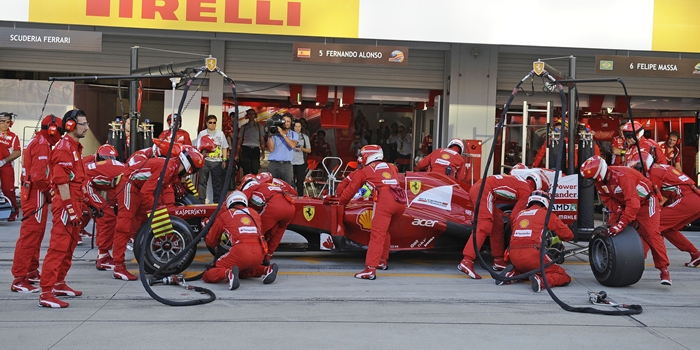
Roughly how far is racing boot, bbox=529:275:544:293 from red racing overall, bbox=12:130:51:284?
16.5 ft

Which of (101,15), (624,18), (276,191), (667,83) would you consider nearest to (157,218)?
(276,191)

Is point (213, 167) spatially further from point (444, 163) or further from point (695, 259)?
point (695, 259)

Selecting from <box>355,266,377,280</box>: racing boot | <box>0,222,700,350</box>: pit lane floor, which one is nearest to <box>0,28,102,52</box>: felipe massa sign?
<box>0,222,700,350</box>: pit lane floor

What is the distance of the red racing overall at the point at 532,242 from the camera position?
27.5ft

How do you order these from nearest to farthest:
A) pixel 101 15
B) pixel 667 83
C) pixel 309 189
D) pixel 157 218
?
pixel 157 218
pixel 101 15
pixel 309 189
pixel 667 83

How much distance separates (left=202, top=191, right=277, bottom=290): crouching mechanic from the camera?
8031 millimetres

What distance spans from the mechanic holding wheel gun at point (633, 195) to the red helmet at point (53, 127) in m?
5.67

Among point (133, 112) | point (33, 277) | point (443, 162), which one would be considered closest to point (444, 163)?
point (443, 162)

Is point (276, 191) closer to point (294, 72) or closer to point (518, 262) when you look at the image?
point (518, 262)

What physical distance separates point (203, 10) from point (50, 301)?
9.21 m

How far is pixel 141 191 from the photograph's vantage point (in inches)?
329

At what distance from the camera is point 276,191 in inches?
351

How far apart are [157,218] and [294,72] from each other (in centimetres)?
970

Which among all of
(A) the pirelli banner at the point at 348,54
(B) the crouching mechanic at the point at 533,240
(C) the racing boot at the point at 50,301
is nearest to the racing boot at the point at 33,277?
(C) the racing boot at the point at 50,301
